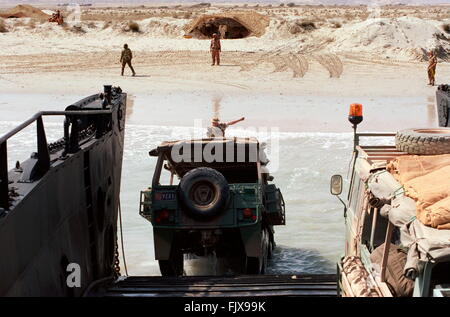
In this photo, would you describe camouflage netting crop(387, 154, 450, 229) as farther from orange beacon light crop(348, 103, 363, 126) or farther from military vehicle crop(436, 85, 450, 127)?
military vehicle crop(436, 85, 450, 127)

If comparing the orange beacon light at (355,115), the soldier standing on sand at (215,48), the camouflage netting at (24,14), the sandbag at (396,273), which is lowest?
the sandbag at (396,273)

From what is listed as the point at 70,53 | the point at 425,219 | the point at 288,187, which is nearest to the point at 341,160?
the point at 288,187

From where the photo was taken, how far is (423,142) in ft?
24.5

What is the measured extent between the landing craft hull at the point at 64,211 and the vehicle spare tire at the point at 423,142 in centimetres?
315

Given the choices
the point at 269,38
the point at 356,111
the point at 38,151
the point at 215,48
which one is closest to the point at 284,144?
the point at 356,111

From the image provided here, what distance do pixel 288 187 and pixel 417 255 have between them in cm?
1351

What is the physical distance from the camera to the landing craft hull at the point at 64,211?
6.41m

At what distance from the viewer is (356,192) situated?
841 centimetres

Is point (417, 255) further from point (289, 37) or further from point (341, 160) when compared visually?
point (289, 37)

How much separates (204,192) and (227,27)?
39.1 m

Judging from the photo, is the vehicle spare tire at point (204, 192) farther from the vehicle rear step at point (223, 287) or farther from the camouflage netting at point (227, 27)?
the camouflage netting at point (227, 27)

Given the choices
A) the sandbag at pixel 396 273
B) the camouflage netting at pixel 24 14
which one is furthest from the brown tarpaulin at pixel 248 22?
the sandbag at pixel 396 273

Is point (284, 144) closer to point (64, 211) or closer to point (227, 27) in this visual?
point (64, 211)

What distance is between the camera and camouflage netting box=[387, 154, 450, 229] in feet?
16.7
